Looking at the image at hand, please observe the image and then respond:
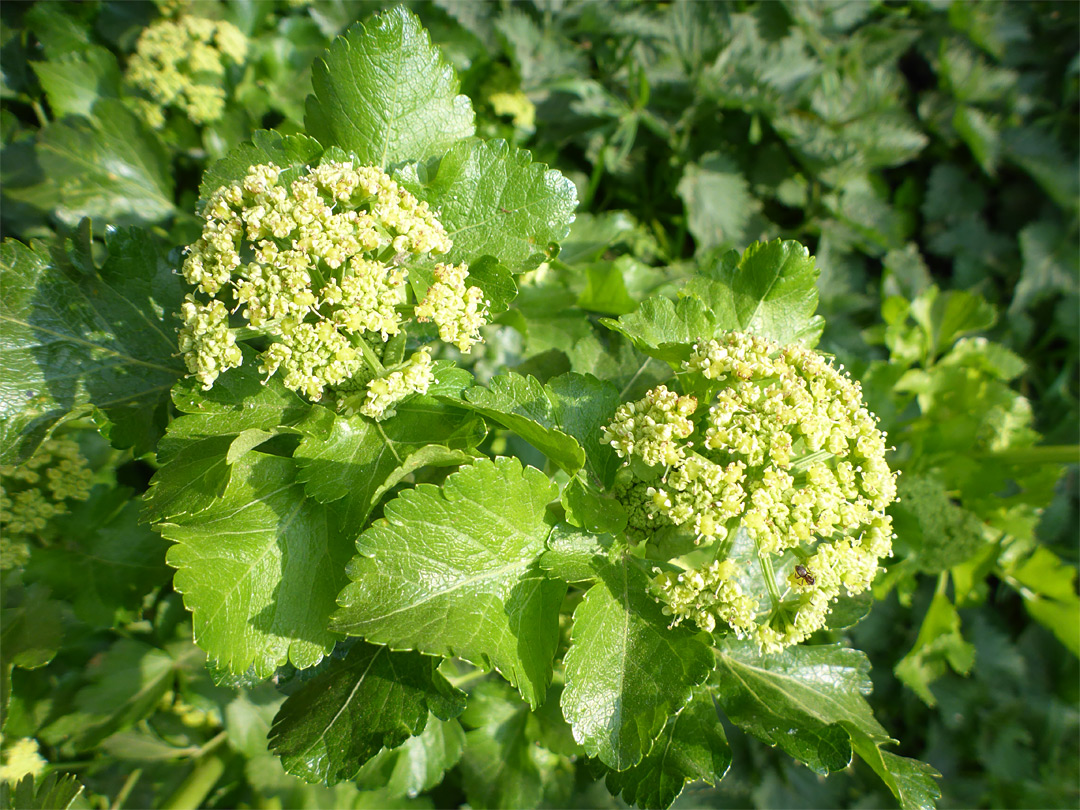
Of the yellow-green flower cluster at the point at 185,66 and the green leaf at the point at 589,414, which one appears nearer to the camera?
the green leaf at the point at 589,414

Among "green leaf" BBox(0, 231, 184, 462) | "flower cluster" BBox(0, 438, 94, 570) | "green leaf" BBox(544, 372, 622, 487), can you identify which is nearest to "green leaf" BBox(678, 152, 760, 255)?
"green leaf" BBox(544, 372, 622, 487)

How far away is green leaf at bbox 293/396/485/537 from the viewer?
49.2 inches

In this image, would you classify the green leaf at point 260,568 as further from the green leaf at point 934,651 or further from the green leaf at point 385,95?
the green leaf at point 934,651

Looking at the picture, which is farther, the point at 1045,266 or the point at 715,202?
the point at 1045,266

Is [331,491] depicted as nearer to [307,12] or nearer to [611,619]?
[611,619]

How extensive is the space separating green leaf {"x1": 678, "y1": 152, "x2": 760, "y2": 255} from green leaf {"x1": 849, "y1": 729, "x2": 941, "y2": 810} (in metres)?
2.02

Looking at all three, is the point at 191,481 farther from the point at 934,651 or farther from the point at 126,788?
the point at 934,651

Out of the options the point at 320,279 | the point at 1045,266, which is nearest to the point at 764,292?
the point at 320,279

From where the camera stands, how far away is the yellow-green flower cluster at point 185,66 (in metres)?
2.36

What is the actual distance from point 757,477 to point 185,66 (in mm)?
2406

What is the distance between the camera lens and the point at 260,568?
131 centimetres

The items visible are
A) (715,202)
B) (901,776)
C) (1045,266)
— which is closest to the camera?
(901,776)

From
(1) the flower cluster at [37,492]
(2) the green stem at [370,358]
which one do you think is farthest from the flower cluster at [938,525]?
(1) the flower cluster at [37,492]

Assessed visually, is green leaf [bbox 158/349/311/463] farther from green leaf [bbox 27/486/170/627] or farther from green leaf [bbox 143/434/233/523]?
green leaf [bbox 27/486/170/627]
